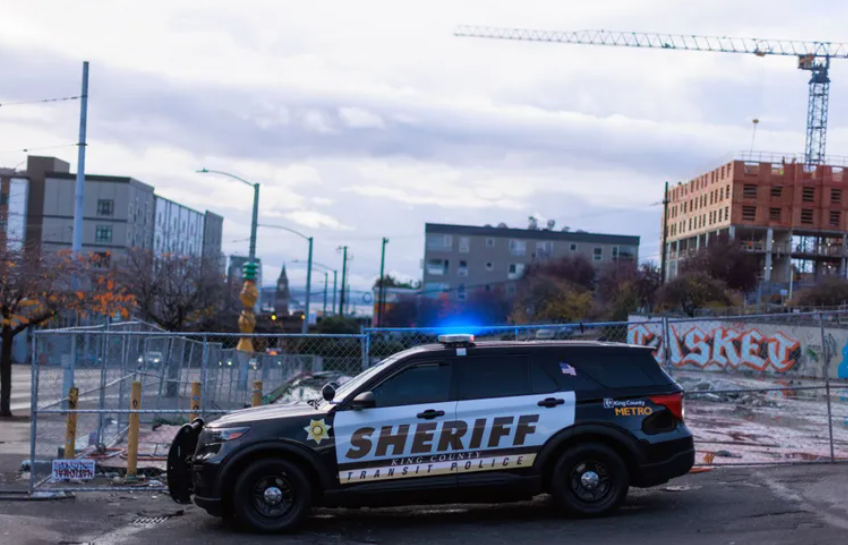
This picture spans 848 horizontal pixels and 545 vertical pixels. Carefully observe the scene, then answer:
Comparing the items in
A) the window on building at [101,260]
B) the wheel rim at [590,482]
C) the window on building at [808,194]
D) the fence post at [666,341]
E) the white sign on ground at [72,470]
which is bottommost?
the white sign on ground at [72,470]

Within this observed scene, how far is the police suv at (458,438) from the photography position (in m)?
9.34

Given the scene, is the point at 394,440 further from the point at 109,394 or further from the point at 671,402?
the point at 109,394

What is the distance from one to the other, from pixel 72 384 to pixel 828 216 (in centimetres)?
6588

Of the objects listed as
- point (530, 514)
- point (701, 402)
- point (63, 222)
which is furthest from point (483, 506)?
point (63, 222)

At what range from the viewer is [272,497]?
9.33 metres

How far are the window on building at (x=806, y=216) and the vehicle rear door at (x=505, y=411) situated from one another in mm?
65487

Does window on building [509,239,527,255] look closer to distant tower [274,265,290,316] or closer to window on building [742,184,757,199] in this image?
window on building [742,184,757,199]

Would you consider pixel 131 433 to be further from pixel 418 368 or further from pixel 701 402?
pixel 701 402

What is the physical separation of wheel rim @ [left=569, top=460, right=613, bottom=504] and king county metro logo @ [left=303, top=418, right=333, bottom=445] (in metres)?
2.53

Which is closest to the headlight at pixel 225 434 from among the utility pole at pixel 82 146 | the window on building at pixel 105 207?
the utility pole at pixel 82 146

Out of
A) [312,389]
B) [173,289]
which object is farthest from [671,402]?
[173,289]

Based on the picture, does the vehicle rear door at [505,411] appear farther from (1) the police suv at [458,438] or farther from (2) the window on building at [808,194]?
(2) the window on building at [808,194]

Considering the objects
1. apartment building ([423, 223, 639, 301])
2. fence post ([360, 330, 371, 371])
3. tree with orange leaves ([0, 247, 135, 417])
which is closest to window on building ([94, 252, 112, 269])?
tree with orange leaves ([0, 247, 135, 417])

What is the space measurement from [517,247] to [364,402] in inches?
3298
